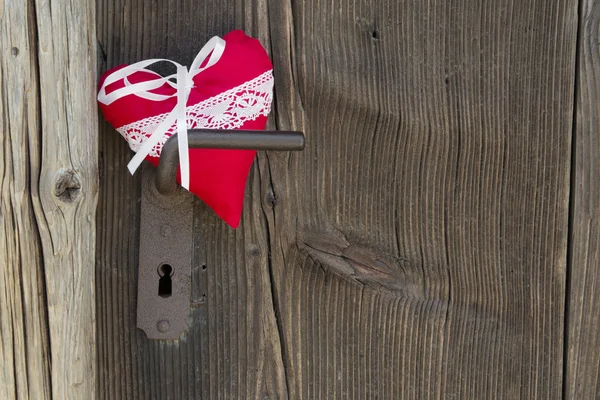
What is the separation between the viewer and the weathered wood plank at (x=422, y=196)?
0.75m

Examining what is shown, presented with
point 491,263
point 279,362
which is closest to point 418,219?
point 491,263

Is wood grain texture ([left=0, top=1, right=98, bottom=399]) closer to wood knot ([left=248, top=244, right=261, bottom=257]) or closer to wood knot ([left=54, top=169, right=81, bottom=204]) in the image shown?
wood knot ([left=54, top=169, right=81, bottom=204])

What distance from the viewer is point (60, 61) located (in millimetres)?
582

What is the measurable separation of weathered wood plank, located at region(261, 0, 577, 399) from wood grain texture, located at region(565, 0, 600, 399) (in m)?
0.02

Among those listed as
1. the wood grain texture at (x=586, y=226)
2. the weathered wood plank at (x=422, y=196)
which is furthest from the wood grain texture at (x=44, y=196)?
the wood grain texture at (x=586, y=226)

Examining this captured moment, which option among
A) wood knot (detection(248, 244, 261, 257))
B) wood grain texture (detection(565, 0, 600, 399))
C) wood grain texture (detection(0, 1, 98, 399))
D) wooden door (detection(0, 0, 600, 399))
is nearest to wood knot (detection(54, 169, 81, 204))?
wood grain texture (detection(0, 1, 98, 399))

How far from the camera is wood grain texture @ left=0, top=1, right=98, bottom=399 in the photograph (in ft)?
1.82

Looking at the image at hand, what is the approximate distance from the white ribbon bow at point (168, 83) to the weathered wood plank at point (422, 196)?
9 centimetres

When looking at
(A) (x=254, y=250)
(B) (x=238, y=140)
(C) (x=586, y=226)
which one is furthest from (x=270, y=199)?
(C) (x=586, y=226)

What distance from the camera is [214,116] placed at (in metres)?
0.66

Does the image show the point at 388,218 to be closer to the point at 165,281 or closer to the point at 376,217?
the point at 376,217

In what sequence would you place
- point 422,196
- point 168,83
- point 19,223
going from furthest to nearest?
point 422,196 < point 168,83 < point 19,223

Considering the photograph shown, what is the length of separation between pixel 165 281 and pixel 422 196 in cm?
31

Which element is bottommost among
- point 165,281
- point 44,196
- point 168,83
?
point 165,281
